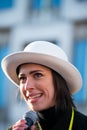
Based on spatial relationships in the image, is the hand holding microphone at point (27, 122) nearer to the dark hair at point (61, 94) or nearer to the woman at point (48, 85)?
the woman at point (48, 85)

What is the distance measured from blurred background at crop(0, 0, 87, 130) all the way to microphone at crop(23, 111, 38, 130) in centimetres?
1187

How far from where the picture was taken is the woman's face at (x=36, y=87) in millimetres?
4426

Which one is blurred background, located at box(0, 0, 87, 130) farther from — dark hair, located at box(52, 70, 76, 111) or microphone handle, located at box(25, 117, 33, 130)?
microphone handle, located at box(25, 117, 33, 130)

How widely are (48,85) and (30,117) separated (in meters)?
0.29

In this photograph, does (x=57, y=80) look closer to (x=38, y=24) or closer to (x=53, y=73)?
(x=53, y=73)

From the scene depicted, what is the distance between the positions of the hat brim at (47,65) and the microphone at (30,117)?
358 millimetres

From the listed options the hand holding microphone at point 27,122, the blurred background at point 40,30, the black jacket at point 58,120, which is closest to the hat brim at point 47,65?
the black jacket at point 58,120

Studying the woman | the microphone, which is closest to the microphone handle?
the microphone

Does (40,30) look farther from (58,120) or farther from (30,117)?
(30,117)

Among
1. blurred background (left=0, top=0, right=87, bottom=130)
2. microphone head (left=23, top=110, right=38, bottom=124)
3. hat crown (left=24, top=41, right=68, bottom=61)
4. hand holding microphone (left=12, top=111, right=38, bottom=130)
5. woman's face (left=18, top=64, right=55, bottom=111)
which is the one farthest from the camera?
blurred background (left=0, top=0, right=87, bottom=130)

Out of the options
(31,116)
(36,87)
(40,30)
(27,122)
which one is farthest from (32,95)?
(40,30)

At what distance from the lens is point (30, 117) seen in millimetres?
4285

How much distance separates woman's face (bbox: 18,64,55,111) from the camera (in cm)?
443

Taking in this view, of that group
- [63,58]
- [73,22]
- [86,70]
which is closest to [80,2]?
[73,22]
